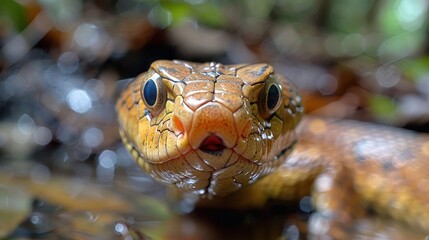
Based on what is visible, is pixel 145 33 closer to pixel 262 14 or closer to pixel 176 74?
pixel 176 74

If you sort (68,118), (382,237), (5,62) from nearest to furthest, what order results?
(382,237) → (68,118) → (5,62)

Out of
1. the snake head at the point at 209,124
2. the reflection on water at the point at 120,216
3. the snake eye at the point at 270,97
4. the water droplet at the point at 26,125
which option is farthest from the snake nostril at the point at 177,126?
the water droplet at the point at 26,125

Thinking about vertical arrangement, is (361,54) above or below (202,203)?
below

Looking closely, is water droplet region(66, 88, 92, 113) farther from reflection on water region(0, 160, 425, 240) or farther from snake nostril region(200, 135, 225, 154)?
snake nostril region(200, 135, 225, 154)

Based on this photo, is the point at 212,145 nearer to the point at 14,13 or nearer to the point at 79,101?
the point at 79,101

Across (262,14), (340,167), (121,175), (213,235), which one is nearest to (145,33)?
(121,175)

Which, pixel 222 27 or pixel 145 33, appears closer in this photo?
pixel 145 33

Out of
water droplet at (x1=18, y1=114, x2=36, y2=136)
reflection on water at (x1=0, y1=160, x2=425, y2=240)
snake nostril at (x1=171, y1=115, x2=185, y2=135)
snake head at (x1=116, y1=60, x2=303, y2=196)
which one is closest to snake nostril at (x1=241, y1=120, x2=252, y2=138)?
snake head at (x1=116, y1=60, x2=303, y2=196)
